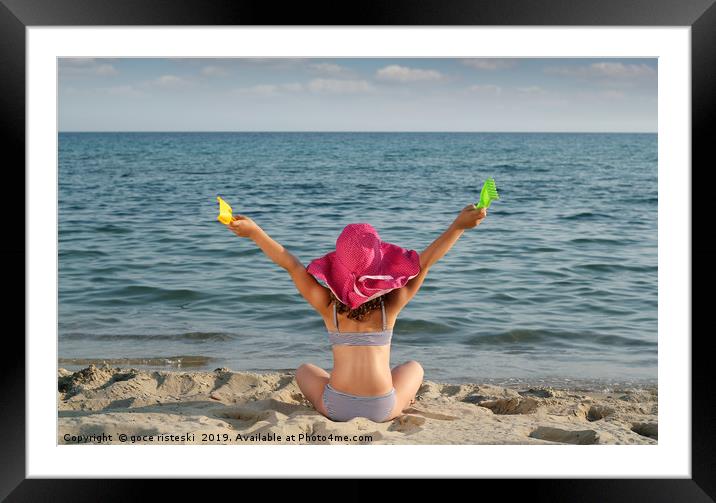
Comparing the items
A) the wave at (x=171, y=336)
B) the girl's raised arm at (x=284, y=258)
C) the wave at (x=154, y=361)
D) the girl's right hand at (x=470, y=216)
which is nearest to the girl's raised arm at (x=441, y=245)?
the girl's right hand at (x=470, y=216)

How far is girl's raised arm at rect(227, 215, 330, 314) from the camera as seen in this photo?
11.3 feet

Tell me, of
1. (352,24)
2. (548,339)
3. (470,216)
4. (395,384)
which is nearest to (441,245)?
(470,216)

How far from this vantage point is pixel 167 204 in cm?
1628

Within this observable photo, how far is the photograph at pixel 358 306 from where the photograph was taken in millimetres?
3871

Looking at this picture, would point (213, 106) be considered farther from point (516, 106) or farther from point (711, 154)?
point (711, 154)

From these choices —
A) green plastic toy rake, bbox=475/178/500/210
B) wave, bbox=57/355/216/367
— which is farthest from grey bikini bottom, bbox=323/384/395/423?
wave, bbox=57/355/216/367

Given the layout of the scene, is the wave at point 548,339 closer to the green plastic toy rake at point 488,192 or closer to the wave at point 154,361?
the wave at point 154,361

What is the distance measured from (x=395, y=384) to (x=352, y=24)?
201 cm

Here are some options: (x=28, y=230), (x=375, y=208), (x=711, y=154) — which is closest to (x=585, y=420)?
(x=711, y=154)

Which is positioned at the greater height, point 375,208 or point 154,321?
point 375,208

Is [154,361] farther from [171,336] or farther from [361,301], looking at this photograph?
[361,301]

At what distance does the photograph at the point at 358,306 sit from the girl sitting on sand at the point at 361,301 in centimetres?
1

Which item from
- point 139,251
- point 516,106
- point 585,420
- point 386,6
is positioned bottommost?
point 585,420

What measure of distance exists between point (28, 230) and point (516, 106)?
32241mm
